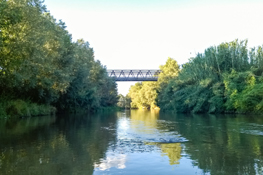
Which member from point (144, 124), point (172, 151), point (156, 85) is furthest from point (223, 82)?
point (156, 85)

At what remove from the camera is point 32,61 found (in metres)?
26.4

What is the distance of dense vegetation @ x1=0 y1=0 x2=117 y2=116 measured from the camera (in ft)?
70.9

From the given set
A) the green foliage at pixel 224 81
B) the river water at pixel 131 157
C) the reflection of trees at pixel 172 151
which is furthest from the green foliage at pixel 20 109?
the green foliage at pixel 224 81

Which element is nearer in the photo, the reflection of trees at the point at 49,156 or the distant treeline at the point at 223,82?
the reflection of trees at the point at 49,156

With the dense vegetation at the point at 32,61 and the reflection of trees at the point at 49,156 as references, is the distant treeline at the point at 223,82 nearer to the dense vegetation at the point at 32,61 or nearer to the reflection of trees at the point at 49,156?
the dense vegetation at the point at 32,61

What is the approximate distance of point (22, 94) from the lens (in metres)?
32.8

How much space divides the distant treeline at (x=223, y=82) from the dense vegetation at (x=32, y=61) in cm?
2101

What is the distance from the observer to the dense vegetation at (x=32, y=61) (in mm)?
21625

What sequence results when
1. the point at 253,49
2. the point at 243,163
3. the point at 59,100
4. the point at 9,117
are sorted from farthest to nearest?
the point at 253,49 < the point at 59,100 < the point at 9,117 < the point at 243,163

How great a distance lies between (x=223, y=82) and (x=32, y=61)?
33.7 metres

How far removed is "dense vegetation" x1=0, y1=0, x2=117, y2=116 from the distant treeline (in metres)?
21.0

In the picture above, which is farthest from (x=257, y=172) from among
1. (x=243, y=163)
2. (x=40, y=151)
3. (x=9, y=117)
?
(x=9, y=117)

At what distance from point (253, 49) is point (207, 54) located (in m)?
8.12

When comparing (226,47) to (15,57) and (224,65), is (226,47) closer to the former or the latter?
(224,65)
